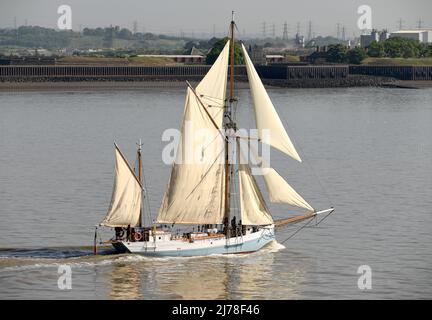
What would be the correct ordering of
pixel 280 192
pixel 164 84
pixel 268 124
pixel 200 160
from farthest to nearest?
pixel 164 84 < pixel 280 192 < pixel 200 160 < pixel 268 124

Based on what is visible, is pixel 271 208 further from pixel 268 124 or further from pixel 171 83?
pixel 171 83

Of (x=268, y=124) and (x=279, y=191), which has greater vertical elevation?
(x=268, y=124)

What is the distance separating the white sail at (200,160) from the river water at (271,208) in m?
2.65

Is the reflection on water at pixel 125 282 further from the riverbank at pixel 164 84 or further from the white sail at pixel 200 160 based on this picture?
the riverbank at pixel 164 84

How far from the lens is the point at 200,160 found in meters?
49.3

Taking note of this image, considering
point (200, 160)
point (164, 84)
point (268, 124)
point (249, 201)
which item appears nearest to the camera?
point (268, 124)

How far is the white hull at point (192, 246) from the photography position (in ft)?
153

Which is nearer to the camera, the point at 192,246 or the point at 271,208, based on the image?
the point at 192,246

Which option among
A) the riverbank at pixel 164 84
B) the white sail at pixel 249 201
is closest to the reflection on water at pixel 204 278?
the white sail at pixel 249 201

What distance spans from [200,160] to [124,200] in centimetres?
381

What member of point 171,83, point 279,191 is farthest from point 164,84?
point 279,191
